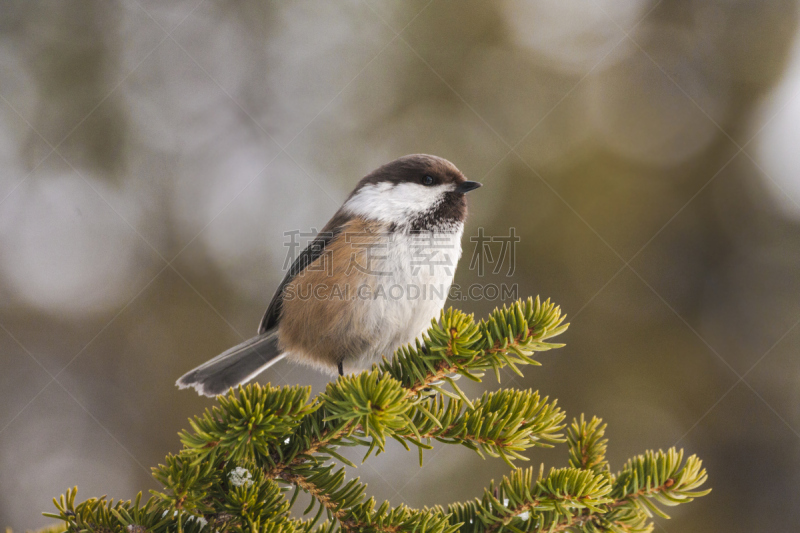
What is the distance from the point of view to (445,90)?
359 cm

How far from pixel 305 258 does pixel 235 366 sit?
607 millimetres

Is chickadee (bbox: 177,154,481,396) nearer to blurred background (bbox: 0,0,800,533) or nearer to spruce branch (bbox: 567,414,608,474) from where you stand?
spruce branch (bbox: 567,414,608,474)

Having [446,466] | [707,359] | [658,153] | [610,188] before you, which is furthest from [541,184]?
[446,466]

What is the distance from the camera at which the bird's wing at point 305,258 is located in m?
2.42

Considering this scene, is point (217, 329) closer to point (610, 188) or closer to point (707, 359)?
point (610, 188)

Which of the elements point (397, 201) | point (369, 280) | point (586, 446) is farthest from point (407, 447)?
point (397, 201)

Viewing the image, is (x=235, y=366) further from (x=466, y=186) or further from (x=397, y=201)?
(x=466, y=186)

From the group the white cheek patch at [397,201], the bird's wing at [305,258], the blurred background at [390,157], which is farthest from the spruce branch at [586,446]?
the blurred background at [390,157]

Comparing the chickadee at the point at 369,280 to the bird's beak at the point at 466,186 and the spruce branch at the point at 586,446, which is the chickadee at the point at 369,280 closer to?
the bird's beak at the point at 466,186

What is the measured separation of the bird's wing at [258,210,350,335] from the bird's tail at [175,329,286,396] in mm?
67

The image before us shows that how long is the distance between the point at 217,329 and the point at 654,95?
133 inches

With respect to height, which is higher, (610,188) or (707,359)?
(610,188)

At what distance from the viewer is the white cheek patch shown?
7.22ft

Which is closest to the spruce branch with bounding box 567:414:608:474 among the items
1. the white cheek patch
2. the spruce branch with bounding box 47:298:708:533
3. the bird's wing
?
the spruce branch with bounding box 47:298:708:533
